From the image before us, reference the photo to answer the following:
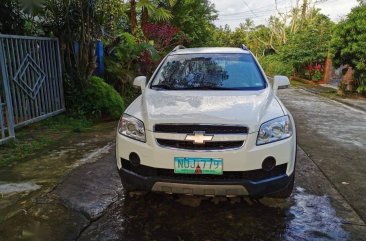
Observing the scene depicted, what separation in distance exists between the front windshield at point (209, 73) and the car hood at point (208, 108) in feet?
0.87

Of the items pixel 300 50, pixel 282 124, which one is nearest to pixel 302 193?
pixel 282 124

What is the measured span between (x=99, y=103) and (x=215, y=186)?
5272 millimetres

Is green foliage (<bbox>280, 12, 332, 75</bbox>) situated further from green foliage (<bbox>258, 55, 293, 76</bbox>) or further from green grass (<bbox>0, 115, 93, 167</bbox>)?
green grass (<bbox>0, 115, 93, 167</bbox>)

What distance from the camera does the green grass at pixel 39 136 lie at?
16.5 ft

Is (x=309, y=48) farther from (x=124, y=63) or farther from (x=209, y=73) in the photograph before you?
(x=209, y=73)

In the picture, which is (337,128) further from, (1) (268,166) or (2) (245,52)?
(1) (268,166)

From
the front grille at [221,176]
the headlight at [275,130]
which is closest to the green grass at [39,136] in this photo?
the front grille at [221,176]

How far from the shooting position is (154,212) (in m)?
3.38

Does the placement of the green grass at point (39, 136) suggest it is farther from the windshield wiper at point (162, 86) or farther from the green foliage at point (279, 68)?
the green foliage at point (279, 68)

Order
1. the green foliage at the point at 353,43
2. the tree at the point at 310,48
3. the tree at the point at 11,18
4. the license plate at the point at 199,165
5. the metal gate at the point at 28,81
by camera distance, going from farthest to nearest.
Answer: the tree at the point at 310,48 < the green foliage at the point at 353,43 < the tree at the point at 11,18 < the metal gate at the point at 28,81 < the license plate at the point at 199,165

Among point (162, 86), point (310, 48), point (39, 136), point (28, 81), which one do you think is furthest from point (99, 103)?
point (310, 48)

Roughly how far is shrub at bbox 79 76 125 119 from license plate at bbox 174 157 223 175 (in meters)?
5.02

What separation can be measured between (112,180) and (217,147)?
Result: 177 centimetres

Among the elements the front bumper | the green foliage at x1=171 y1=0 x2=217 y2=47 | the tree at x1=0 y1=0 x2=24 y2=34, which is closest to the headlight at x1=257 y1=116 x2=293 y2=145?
the front bumper
